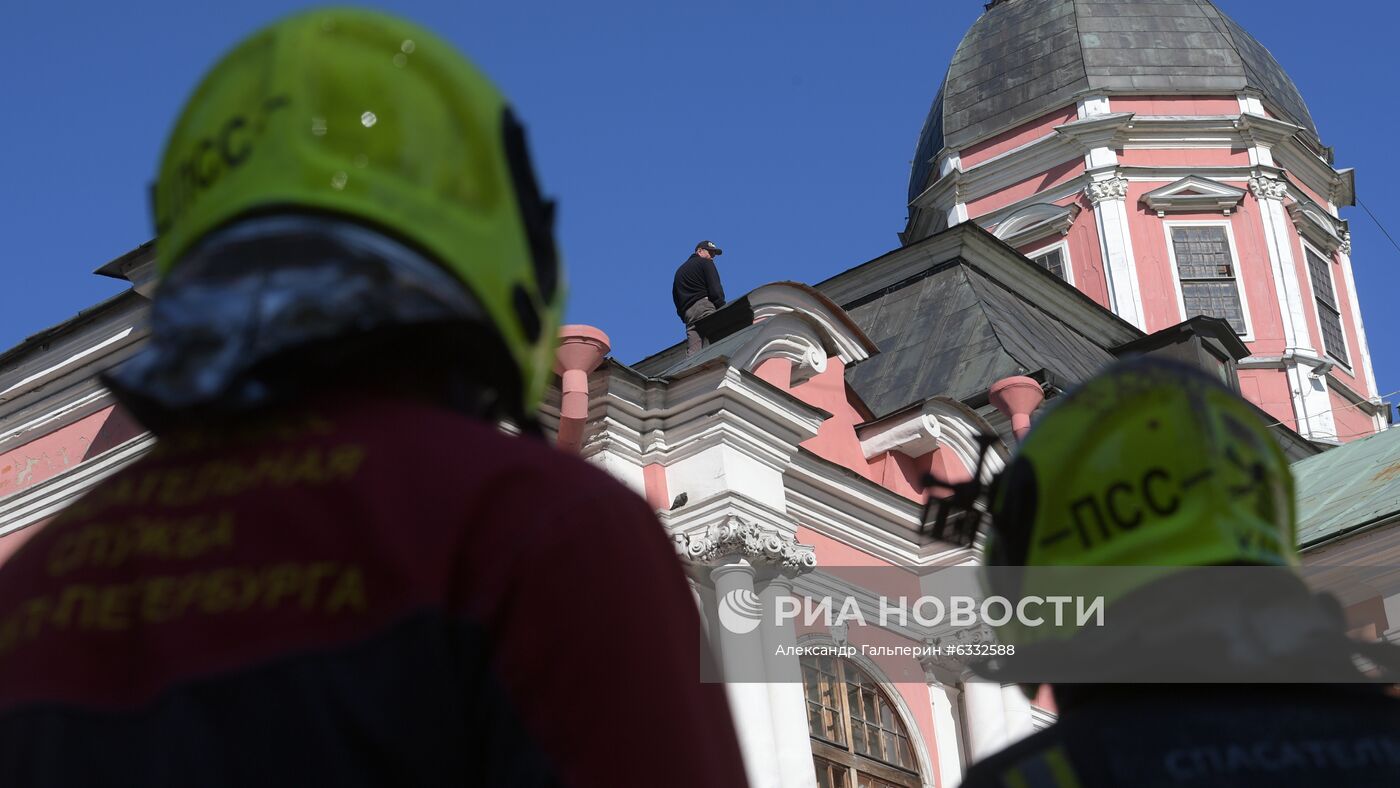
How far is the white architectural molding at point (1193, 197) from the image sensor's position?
3081 cm

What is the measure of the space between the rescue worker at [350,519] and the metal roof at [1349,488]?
14108mm

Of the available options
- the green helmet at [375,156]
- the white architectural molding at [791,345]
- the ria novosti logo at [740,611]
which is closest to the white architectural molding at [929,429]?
the white architectural molding at [791,345]

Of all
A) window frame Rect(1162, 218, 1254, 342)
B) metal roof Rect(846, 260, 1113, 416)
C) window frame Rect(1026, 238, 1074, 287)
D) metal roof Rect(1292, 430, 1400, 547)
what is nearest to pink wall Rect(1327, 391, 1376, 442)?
window frame Rect(1162, 218, 1254, 342)

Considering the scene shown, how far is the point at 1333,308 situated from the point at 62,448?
23865mm

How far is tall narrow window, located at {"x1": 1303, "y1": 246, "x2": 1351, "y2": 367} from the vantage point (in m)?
31.4

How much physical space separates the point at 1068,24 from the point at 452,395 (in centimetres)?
3402

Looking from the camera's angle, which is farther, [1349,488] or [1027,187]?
[1027,187]

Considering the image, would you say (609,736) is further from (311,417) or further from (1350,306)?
(1350,306)

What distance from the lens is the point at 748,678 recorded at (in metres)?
12.9

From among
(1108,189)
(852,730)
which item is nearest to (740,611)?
(852,730)

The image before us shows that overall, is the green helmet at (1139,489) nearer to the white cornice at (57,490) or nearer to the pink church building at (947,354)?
the pink church building at (947,354)

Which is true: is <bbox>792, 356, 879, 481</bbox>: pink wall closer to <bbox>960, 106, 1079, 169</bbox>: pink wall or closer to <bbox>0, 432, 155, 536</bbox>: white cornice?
<bbox>0, 432, 155, 536</bbox>: white cornice

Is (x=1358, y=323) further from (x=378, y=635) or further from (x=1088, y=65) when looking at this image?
(x=378, y=635)

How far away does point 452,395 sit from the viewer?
1690 mm
